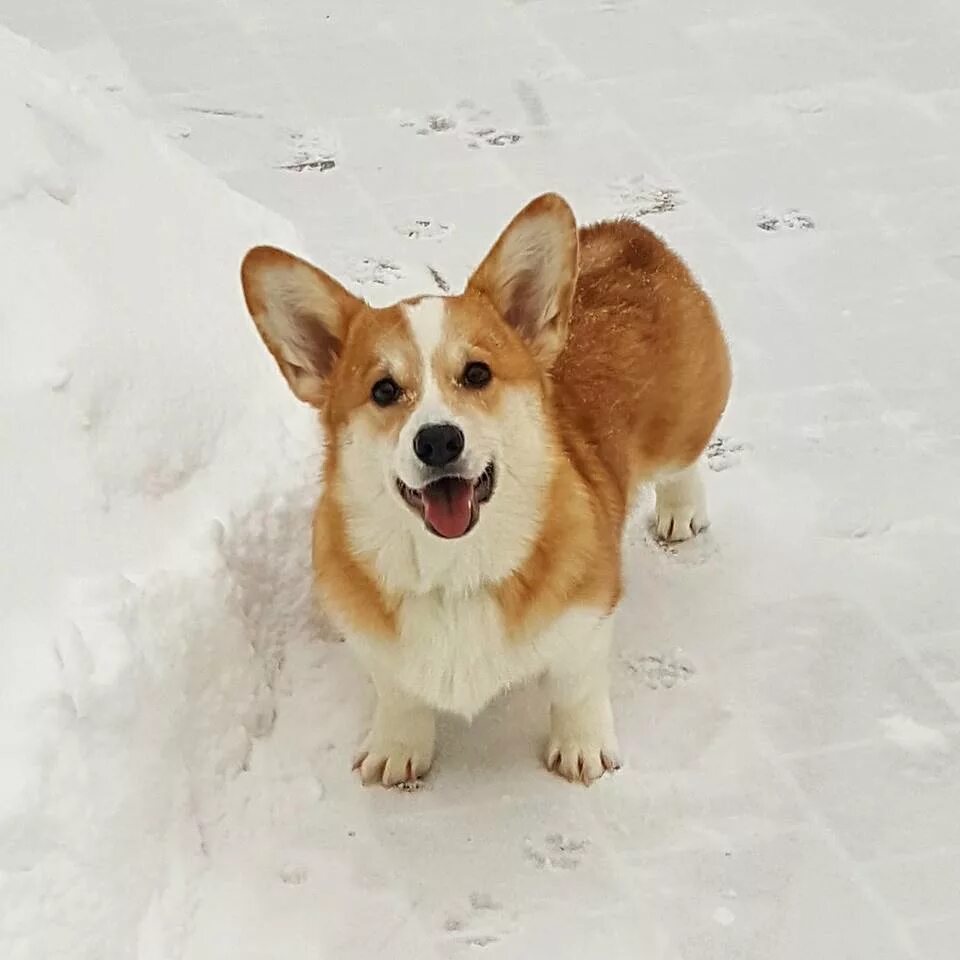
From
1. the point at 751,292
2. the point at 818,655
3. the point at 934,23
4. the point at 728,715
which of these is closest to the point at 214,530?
the point at 728,715

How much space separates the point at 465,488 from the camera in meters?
1.66

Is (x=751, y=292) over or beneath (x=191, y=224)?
beneath

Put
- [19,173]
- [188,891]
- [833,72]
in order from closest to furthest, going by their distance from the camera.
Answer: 1. [188,891]
2. [19,173]
3. [833,72]

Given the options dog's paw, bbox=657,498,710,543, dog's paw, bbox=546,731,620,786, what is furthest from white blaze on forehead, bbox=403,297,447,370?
dog's paw, bbox=657,498,710,543

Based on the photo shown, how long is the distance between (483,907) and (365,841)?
0.66 feet

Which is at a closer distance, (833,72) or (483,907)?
(483,907)

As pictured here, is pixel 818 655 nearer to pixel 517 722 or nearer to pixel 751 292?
pixel 517 722

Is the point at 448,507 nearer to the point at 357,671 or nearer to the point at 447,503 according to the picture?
the point at 447,503

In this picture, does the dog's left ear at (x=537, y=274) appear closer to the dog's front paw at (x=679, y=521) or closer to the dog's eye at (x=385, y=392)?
the dog's eye at (x=385, y=392)

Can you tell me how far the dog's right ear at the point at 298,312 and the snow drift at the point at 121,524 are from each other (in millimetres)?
341

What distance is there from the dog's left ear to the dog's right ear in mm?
194

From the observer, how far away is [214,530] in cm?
201

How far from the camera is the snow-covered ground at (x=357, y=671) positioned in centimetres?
172

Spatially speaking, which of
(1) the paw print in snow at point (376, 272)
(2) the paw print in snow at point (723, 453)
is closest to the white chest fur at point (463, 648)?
(2) the paw print in snow at point (723, 453)
